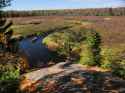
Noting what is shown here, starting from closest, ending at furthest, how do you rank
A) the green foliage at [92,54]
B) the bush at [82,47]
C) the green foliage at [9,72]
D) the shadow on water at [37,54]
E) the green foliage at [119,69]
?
1. the green foliage at [119,69]
2. the green foliage at [9,72]
3. the green foliage at [92,54]
4. the bush at [82,47]
5. the shadow on water at [37,54]

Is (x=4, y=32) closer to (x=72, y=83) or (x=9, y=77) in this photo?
(x=9, y=77)

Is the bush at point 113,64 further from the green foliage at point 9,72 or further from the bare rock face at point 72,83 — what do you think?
the green foliage at point 9,72

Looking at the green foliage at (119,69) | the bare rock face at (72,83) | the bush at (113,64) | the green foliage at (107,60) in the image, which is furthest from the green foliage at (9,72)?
the green foliage at (119,69)

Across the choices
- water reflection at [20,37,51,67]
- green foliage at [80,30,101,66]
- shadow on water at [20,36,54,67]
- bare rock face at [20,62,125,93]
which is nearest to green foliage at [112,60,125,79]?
bare rock face at [20,62,125,93]

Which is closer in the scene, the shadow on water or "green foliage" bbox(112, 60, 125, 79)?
"green foliage" bbox(112, 60, 125, 79)

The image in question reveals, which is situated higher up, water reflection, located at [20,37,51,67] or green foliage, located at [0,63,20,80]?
green foliage, located at [0,63,20,80]

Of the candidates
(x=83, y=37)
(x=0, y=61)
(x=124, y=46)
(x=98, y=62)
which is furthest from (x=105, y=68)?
(x=83, y=37)

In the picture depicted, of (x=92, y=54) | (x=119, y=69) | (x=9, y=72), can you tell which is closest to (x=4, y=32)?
(x=9, y=72)

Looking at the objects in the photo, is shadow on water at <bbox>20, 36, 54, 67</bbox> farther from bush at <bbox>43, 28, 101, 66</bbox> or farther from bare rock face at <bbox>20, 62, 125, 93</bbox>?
bare rock face at <bbox>20, 62, 125, 93</bbox>

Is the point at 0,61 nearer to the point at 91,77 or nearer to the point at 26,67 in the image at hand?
the point at 26,67

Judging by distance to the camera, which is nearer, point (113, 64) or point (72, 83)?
point (72, 83)

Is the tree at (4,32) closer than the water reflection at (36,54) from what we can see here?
Yes
